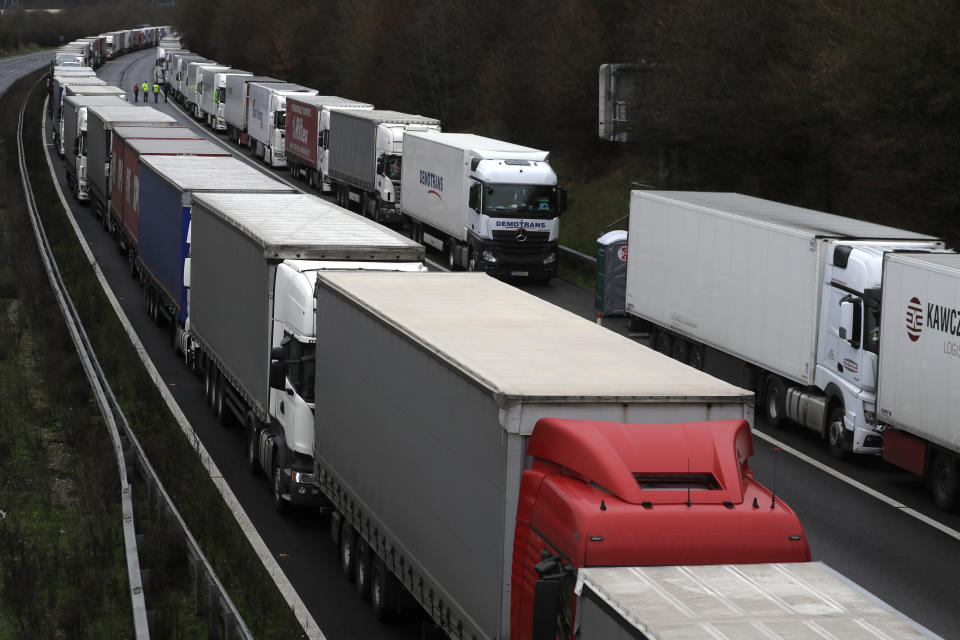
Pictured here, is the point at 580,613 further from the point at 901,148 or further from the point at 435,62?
the point at 435,62

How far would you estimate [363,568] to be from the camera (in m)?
14.1

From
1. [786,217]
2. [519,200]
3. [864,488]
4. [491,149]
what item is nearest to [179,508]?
[864,488]

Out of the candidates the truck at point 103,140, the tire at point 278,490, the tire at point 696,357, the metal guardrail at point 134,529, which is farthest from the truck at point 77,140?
the tire at point 278,490

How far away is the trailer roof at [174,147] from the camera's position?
3306 centimetres

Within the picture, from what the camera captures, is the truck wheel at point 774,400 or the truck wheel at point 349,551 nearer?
the truck wheel at point 349,551

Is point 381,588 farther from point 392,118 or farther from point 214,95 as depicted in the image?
point 214,95

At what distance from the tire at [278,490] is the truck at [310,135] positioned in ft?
120

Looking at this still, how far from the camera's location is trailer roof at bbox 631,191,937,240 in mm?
21828

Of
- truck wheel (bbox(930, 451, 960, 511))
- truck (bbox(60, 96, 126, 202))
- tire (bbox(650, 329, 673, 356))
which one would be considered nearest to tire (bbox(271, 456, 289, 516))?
truck wheel (bbox(930, 451, 960, 511))

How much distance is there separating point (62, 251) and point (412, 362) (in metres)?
26.9

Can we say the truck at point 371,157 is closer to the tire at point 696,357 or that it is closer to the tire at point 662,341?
the tire at point 662,341

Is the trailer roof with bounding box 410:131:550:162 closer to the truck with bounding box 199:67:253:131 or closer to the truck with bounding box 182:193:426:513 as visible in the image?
the truck with bounding box 182:193:426:513

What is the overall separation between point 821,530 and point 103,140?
28.9 meters

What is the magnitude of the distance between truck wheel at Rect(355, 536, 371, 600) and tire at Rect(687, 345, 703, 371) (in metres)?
12.1
